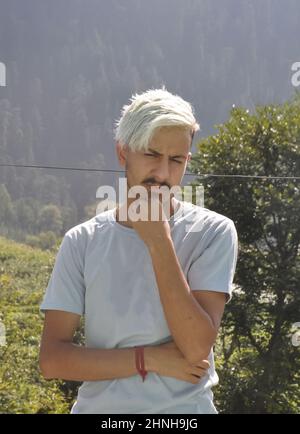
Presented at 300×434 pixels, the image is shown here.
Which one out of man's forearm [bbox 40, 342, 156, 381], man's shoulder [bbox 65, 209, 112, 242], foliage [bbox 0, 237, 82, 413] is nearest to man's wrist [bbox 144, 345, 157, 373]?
man's forearm [bbox 40, 342, 156, 381]

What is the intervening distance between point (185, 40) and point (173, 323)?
31.9 metres

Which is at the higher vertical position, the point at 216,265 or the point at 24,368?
the point at 216,265

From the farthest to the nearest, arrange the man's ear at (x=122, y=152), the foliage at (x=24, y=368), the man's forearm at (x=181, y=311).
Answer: the foliage at (x=24, y=368) → the man's ear at (x=122, y=152) → the man's forearm at (x=181, y=311)

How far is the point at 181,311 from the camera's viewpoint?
125cm

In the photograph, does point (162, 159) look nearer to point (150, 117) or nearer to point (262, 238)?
point (150, 117)

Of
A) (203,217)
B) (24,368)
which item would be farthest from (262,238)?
(203,217)

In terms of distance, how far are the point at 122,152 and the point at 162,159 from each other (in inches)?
3.8

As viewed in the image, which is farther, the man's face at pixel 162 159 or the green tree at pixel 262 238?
the green tree at pixel 262 238

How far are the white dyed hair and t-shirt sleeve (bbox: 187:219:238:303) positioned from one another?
23 cm

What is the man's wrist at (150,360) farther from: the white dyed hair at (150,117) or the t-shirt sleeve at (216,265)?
the white dyed hair at (150,117)

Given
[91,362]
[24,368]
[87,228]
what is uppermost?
[87,228]

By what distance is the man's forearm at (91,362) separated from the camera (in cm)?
127

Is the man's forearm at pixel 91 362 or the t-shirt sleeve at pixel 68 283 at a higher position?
the t-shirt sleeve at pixel 68 283

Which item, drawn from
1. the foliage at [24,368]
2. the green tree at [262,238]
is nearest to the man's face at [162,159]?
the foliage at [24,368]
